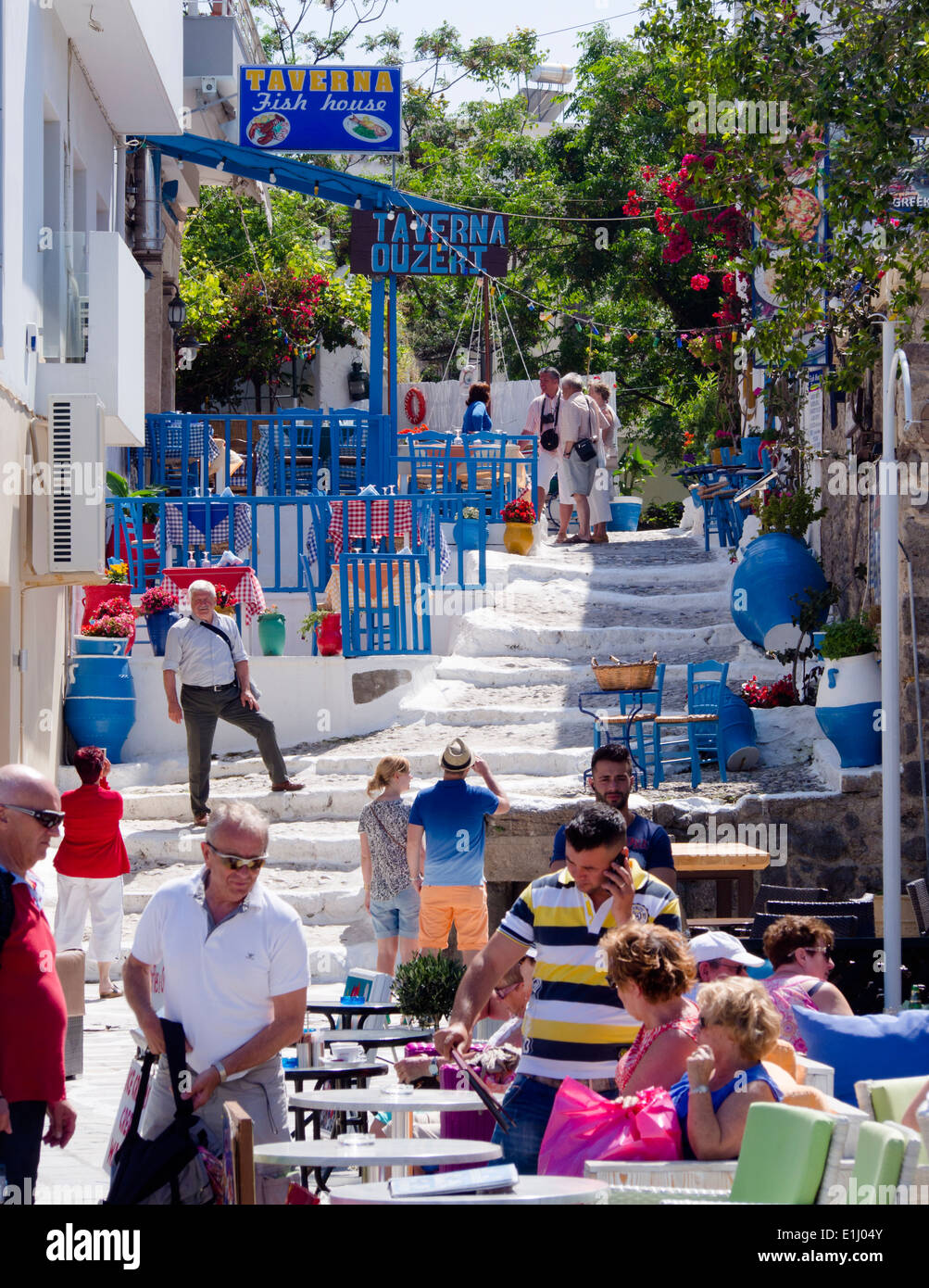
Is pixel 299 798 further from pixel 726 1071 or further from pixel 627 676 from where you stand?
pixel 726 1071

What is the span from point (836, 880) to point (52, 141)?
23.4 ft

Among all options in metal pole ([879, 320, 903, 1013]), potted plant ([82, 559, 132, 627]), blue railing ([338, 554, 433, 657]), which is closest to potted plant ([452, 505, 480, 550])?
blue railing ([338, 554, 433, 657])

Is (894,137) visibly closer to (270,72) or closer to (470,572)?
(470,572)

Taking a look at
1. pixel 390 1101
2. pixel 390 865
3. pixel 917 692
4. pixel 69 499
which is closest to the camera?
pixel 390 1101

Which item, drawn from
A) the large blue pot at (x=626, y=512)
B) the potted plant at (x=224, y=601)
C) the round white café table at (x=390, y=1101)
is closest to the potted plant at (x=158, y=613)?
the potted plant at (x=224, y=601)

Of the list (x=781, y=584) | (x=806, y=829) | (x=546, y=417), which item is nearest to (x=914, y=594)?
(x=806, y=829)

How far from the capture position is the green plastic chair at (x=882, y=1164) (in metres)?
3.32

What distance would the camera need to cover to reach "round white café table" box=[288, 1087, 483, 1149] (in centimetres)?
435

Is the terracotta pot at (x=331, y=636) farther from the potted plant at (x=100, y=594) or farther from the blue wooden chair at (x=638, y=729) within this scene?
the blue wooden chair at (x=638, y=729)

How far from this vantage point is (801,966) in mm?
5582

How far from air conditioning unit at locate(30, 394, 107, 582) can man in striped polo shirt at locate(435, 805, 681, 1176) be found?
608cm

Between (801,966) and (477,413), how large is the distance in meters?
13.5

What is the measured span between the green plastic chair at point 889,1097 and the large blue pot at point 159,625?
922cm

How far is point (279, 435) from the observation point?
625 inches
